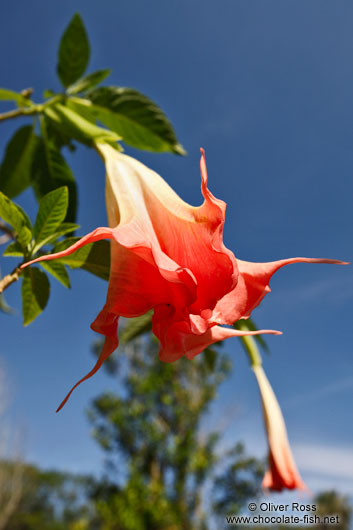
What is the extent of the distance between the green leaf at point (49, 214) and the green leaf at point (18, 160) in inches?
9.7

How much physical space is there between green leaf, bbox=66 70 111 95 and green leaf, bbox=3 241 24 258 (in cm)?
29

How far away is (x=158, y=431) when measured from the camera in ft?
20.7

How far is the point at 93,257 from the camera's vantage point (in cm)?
37

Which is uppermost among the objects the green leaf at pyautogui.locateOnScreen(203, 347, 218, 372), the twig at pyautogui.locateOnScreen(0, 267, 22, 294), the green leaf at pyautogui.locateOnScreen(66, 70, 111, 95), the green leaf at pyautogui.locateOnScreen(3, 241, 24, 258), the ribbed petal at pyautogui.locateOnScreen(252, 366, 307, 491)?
the green leaf at pyautogui.locateOnScreen(66, 70, 111, 95)

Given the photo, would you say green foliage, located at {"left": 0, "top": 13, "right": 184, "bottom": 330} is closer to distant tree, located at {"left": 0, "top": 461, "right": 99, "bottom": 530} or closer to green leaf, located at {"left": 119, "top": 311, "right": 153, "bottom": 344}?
green leaf, located at {"left": 119, "top": 311, "right": 153, "bottom": 344}

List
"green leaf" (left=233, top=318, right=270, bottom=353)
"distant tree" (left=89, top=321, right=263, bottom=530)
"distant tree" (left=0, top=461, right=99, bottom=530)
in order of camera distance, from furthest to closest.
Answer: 1. "distant tree" (left=0, top=461, right=99, bottom=530)
2. "distant tree" (left=89, top=321, right=263, bottom=530)
3. "green leaf" (left=233, top=318, right=270, bottom=353)

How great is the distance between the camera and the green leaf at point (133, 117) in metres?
0.57

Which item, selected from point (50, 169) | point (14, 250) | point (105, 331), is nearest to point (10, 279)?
point (14, 250)

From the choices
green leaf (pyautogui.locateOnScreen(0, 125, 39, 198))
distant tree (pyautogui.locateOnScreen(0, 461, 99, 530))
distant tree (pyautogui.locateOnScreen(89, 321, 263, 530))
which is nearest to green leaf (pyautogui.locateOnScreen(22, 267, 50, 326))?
green leaf (pyautogui.locateOnScreen(0, 125, 39, 198))

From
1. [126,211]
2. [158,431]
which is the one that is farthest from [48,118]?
[158,431]

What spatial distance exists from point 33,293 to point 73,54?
0.36 m

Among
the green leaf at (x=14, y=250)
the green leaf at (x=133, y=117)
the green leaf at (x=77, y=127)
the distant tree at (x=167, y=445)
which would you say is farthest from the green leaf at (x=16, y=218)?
the distant tree at (x=167, y=445)

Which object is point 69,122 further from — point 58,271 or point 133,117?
point 58,271

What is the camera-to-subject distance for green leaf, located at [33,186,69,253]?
1.24ft
